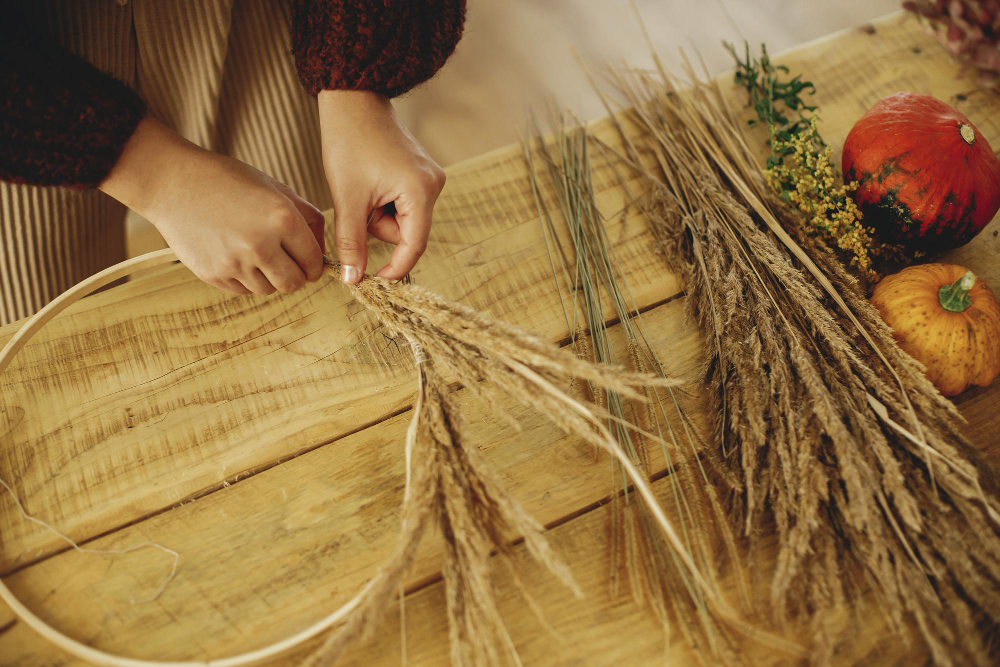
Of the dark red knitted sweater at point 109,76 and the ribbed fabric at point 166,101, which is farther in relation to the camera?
the ribbed fabric at point 166,101

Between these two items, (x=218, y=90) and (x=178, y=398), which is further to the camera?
(x=218, y=90)

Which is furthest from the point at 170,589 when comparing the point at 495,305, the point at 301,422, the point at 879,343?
the point at 879,343

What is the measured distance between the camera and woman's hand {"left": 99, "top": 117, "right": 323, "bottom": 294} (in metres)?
0.82

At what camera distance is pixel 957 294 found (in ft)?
2.78

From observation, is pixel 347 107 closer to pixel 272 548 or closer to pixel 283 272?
pixel 283 272

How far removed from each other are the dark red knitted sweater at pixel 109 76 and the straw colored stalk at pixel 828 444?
57 cm

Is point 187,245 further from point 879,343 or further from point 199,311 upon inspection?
point 879,343

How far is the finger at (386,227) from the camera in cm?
95

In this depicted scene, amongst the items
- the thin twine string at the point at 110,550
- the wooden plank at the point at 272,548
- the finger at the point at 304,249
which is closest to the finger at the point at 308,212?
the finger at the point at 304,249

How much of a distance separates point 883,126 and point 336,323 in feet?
3.30

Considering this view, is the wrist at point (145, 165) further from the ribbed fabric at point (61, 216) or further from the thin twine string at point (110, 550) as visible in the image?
the thin twine string at point (110, 550)

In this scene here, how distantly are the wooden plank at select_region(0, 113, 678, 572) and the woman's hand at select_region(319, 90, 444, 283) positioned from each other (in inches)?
6.4

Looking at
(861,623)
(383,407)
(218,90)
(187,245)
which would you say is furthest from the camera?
(218,90)

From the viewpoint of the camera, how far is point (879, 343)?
2.79 feet
